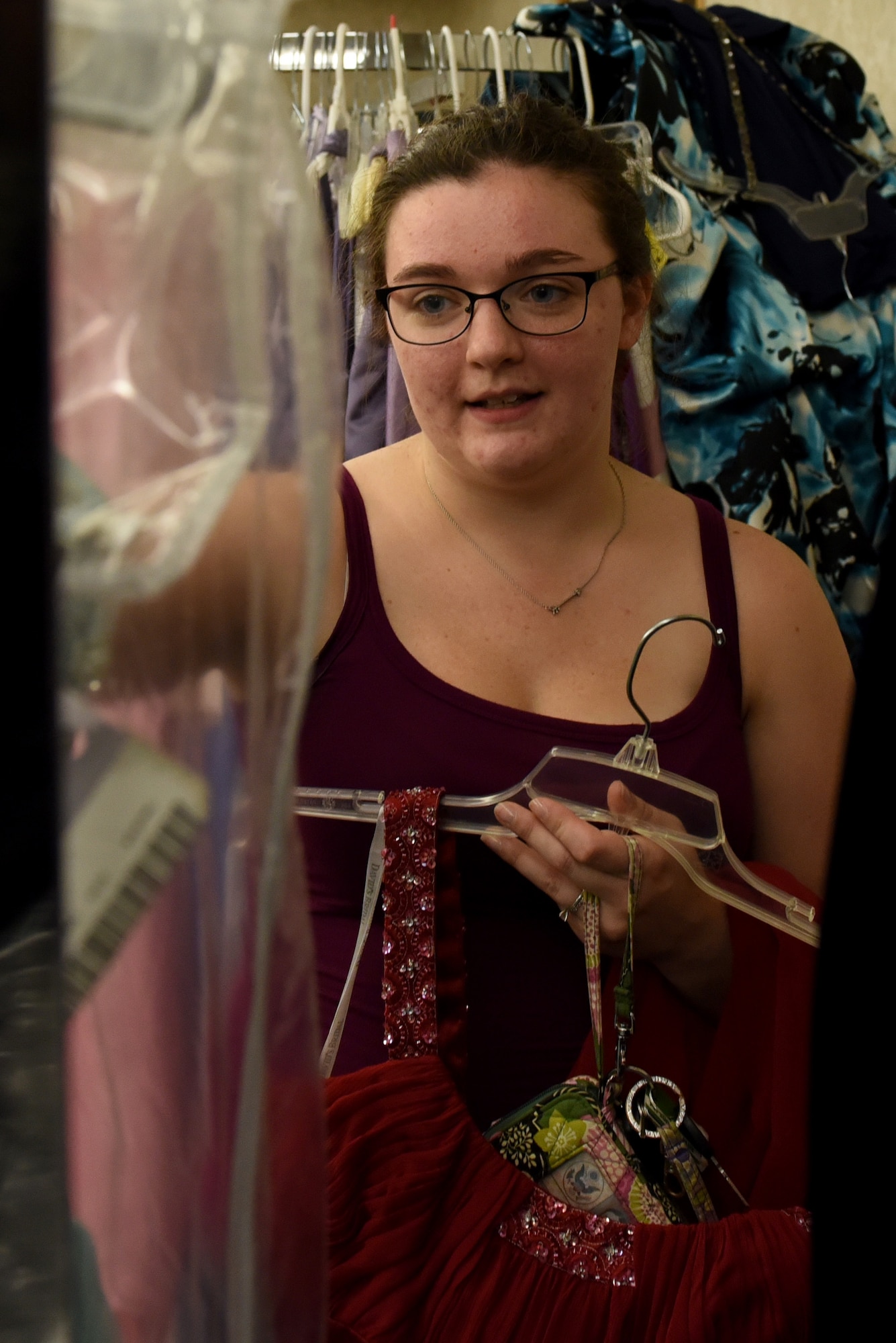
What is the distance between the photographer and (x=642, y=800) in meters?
0.86

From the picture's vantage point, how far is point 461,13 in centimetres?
241

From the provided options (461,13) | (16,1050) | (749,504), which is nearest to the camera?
(16,1050)

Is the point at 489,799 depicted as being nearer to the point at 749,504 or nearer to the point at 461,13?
the point at 749,504

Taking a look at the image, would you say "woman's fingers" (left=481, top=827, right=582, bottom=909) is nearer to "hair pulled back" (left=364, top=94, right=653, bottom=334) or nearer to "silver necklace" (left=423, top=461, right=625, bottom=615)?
"silver necklace" (left=423, top=461, right=625, bottom=615)

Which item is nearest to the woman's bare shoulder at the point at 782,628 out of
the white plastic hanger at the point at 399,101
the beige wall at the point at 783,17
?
the white plastic hanger at the point at 399,101

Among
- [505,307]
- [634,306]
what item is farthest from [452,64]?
[505,307]

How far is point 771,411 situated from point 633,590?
63 centimetres

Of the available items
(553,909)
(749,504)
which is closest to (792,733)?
(553,909)

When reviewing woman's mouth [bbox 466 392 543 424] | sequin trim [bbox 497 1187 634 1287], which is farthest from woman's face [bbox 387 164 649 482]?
sequin trim [bbox 497 1187 634 1287]

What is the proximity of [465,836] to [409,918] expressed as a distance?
0.13m

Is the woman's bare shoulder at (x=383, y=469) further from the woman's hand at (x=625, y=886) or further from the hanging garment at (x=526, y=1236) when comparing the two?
the hanging garment at (x=526, y=1236)

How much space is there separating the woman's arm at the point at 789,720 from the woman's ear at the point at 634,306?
0.82 ft

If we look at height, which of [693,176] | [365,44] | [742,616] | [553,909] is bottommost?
[553,909]

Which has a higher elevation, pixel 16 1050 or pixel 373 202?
pixel 373 202
